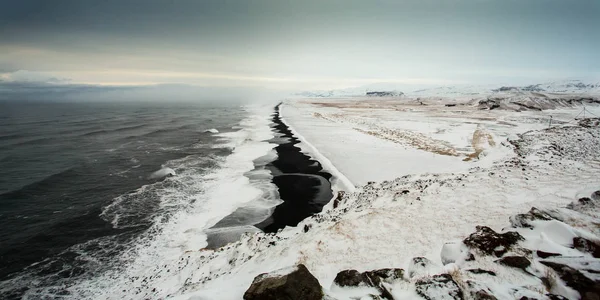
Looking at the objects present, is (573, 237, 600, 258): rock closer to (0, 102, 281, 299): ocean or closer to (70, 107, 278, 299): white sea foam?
(70, 107, 278, 299): white sea foam

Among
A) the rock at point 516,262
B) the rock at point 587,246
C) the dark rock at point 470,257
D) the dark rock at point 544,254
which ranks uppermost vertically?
the rock at point 587,246

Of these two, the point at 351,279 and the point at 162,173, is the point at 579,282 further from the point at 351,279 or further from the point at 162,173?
the point at 162,173

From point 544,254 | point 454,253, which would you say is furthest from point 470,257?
point 544,254

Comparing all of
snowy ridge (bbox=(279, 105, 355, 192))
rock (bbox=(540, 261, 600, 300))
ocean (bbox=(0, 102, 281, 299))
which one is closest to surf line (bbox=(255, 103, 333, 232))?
snowy ridge (bbox=(279, 105, 355, 192))

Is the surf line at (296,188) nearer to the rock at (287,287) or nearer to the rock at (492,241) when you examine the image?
the rock at (287,287)

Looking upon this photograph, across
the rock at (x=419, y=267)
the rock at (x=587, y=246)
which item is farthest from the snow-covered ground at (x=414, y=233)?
the rock at (x=587, y=246)

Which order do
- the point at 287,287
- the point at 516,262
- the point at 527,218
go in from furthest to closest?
the point at 527,218
the point at 516,262
the point at 287,287

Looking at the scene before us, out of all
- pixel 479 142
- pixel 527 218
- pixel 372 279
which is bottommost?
pixel 479 142
